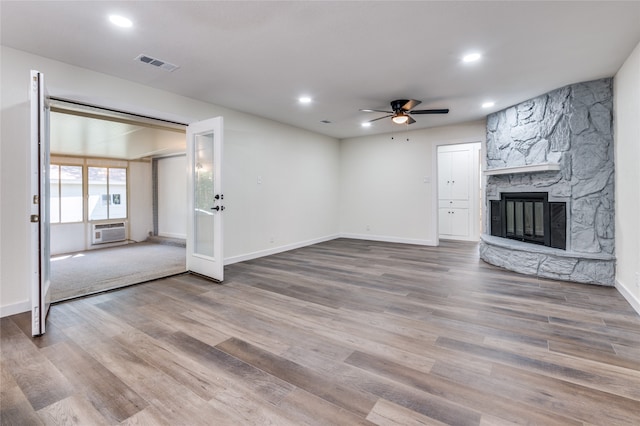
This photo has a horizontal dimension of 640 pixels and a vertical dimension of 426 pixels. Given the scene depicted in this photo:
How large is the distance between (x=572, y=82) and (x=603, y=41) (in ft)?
3.90

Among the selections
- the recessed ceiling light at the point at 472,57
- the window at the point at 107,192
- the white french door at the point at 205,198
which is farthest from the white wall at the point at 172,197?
the recessed ceiling light at the point at 472,57

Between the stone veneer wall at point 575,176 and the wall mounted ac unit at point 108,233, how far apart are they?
8.58 metres

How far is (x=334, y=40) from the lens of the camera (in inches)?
108

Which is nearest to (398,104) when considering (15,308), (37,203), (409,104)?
(409,104)

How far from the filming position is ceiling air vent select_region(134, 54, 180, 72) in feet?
9.98

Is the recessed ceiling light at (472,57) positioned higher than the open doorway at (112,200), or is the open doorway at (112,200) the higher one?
the recessed ceiling light at (472,57)

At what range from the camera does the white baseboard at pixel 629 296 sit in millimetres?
2872

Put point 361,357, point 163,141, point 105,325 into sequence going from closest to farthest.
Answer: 1. point 361,357
2. point 105,325
3. point 163,141

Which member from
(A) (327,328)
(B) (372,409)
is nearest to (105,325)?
(A) (327,328)

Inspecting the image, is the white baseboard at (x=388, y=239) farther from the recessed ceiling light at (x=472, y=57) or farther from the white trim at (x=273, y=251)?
the recessed ceiling light at (x=472, y=57)

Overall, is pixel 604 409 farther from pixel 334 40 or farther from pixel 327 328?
pixel 334 40

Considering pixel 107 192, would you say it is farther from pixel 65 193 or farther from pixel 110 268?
pixel 110 268

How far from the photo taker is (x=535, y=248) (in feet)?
13.8

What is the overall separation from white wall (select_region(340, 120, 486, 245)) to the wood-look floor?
3126 millimetres
